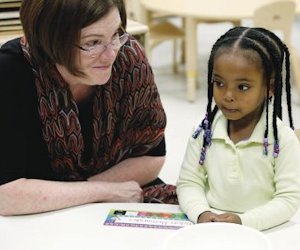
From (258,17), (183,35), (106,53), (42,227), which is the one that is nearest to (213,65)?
(106,53)

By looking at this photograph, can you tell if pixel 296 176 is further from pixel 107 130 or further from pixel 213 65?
pixel 107 130

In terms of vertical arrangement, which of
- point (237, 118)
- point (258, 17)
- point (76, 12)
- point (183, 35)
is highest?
point (76, 12)

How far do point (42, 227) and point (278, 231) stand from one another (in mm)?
550

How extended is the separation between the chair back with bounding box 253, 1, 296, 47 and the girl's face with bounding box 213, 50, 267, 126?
241 centimetres

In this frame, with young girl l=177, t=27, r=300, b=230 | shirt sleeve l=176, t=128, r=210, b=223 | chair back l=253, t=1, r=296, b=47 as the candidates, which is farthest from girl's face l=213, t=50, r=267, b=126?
chair back l=253, t=1, r=296, b=47

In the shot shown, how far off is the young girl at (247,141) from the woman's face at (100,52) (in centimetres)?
28

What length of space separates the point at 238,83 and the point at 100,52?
40 cm

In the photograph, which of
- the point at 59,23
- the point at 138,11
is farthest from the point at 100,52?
the point at 138,11

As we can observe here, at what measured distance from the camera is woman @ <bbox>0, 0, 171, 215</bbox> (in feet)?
4.83

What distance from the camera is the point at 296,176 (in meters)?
1.31

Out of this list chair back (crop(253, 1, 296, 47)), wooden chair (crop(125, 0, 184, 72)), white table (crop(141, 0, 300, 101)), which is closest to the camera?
chair back (crop(253, 1, 296, 47))

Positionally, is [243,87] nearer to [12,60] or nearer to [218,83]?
[218,83]

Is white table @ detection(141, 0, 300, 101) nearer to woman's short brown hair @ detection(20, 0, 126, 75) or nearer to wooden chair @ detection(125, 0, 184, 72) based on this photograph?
wooden chair @ detection(125, 0, 184, 72)

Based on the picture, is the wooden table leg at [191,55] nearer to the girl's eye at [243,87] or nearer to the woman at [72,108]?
the woman at [72,108]
